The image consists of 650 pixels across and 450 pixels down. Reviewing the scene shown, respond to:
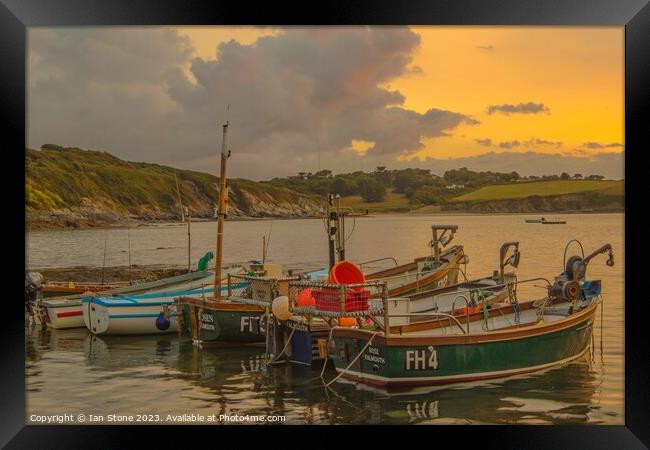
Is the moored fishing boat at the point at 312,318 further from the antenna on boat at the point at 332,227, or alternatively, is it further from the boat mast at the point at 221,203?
the boat mast at the point at 221,203

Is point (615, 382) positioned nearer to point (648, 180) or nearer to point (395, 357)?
point (395, 357)

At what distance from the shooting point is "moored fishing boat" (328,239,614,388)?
38.2ft

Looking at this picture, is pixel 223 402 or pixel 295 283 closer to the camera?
pixel 223 402

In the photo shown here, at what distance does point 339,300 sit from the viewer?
11797 millimetres

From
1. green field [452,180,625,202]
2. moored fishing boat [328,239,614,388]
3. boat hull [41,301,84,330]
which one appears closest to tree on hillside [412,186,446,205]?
green field [452,180,625,202]

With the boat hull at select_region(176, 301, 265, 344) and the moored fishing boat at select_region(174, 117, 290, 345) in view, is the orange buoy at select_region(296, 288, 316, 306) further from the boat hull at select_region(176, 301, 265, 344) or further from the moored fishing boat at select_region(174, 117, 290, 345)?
the boat hull at select_region(176, 301, 265, 344)

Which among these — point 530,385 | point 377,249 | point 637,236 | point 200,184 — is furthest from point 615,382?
point 377,249

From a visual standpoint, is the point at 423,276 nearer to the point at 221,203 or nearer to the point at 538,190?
the point at 221,203

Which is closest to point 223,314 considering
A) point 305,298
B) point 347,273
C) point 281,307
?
point 281,307

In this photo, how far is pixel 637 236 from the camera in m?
8.87

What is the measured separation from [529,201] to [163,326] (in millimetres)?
28511

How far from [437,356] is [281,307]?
2721 mm

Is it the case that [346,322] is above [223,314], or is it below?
above

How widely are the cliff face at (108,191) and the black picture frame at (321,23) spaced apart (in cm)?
3788
